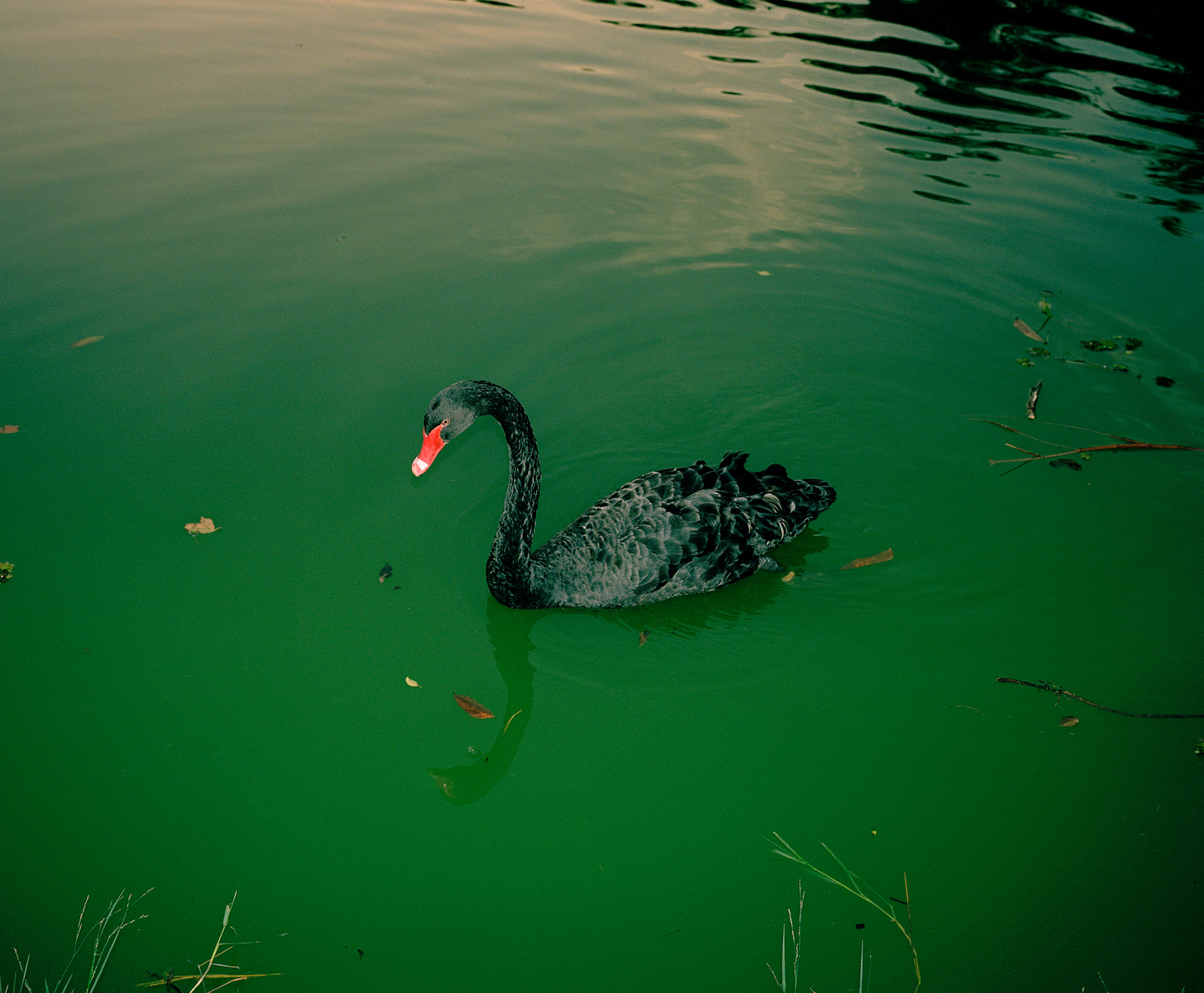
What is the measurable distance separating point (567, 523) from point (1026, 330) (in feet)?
11.1

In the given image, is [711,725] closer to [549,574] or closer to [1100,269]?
[549,574]

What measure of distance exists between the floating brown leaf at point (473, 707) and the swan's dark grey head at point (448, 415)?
0.89 meters

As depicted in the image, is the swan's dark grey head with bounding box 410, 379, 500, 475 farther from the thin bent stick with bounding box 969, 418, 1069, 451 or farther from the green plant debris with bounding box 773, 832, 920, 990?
the thin bent stick with bounding box 969, 418, 1069, 451

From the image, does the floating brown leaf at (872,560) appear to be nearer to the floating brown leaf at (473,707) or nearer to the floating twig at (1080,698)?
the floating twig at (1080,698)

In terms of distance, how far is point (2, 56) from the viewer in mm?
8383

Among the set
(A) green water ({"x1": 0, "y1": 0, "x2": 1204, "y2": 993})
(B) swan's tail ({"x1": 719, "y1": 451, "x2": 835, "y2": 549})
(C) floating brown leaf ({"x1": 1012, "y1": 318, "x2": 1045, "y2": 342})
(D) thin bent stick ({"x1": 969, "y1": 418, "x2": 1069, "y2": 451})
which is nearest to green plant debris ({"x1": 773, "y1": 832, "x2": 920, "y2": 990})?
(A) green water ({"x1": 0, "y1": 0, "x2": 1204, "y2": 993})

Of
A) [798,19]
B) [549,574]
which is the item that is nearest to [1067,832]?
[549,574]

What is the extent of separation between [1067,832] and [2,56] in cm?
1075

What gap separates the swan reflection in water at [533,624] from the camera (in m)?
3.08

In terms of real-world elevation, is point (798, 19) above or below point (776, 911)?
above

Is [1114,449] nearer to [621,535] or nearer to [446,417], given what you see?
[621,535]

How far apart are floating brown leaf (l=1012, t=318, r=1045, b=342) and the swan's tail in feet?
7.72

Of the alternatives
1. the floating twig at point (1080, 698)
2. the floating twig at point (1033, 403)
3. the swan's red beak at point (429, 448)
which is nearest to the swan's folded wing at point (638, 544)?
the swan's red beak at point (429, 448)

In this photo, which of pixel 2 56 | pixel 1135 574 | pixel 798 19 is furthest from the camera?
pixel 798 19
